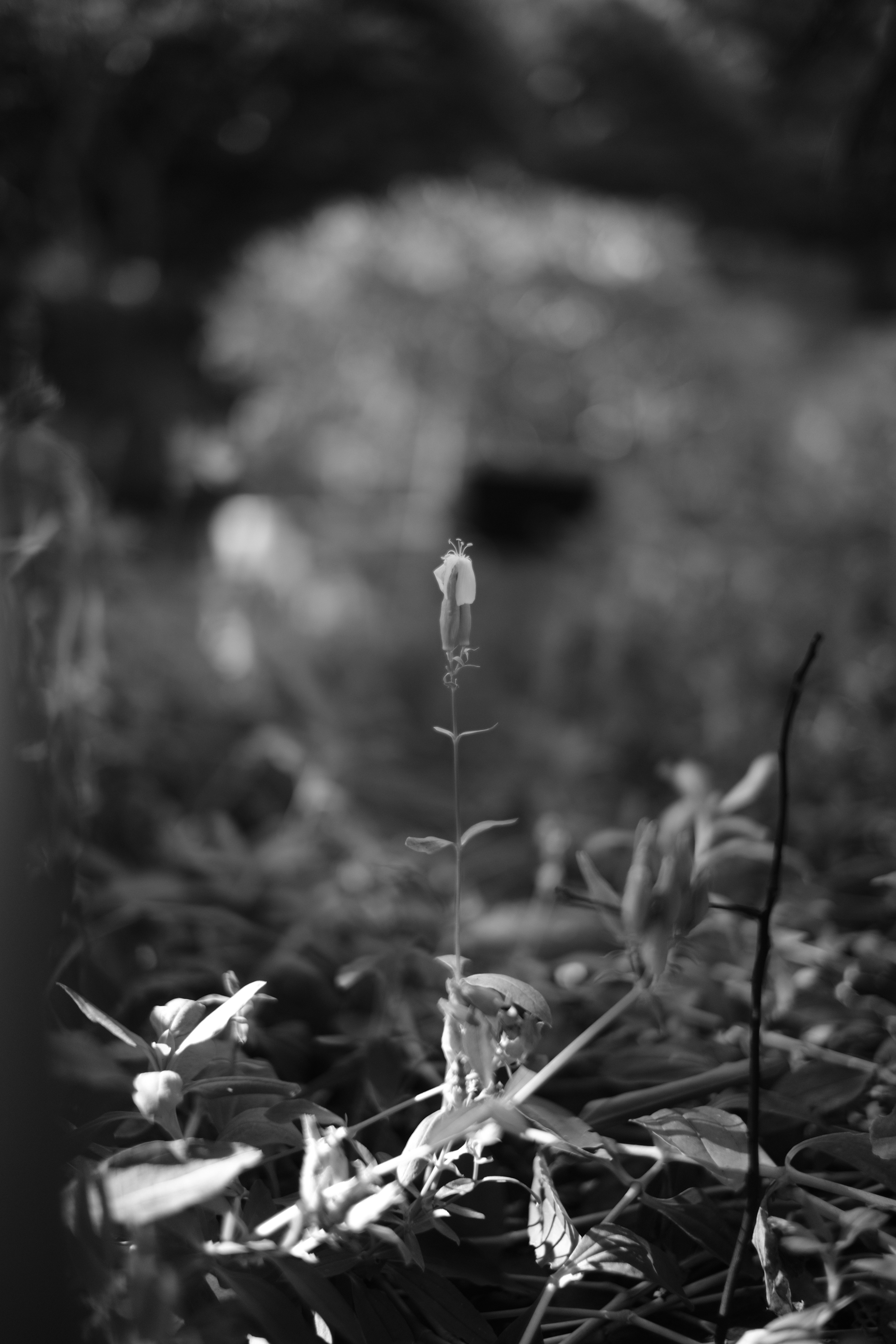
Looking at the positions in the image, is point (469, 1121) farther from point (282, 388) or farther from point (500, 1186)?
point (282, 388)

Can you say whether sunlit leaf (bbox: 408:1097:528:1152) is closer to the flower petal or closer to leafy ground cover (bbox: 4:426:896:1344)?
leafy ground cover (bbox: 4:426:896:1344)

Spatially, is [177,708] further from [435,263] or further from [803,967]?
[435,263]

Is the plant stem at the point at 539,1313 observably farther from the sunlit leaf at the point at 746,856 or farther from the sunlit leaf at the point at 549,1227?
the sunlit leaf at the point at 746,856

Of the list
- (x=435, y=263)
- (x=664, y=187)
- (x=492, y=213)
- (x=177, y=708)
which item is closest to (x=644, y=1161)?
(x=177, y=708)

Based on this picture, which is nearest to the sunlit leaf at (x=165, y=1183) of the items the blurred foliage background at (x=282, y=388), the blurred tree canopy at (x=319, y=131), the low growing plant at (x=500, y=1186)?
the low growing plant at (x=500, y=1186)

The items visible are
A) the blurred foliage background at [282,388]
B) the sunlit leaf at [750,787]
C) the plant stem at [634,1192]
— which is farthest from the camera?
the blurred foliage background at [282,388]

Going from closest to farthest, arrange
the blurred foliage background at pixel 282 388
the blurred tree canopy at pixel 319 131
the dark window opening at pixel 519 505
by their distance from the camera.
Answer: the blurred foliage background at pixel 282 388, the blurred tree canopy at pixel 319 131, the dark window opening at pixel 519 505

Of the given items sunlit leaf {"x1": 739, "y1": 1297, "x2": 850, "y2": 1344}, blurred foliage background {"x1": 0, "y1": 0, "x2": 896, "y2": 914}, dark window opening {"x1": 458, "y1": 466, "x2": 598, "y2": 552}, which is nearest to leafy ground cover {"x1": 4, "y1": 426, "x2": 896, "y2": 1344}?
sunlit leaf {"x1": 739, "y1": 1297, "x2": 850, "y2": 1344}
